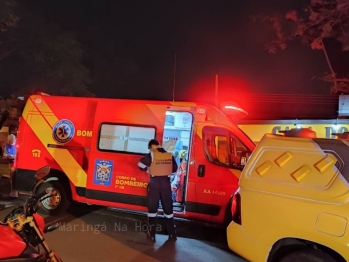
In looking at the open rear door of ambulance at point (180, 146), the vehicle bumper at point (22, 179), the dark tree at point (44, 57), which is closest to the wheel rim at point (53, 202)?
the vehicle bumper at point (22, 179)

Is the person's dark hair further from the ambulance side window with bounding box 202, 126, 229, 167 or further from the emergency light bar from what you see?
the emergency light bar

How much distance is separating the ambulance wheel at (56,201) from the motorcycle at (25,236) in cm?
444

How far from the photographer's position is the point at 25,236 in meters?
2.69

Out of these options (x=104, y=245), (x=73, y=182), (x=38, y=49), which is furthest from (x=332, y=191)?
(x=38, y=49)

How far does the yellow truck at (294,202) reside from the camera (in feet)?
10.7

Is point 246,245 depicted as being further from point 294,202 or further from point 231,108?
point 231,108

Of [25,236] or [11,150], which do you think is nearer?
[25,236]

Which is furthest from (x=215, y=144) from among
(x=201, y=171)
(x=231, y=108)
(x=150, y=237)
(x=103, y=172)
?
(x=103, y=172)

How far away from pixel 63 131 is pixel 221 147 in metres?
2.95

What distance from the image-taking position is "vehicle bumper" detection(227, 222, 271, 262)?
366cm

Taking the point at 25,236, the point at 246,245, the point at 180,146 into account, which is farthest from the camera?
the point at 180,146

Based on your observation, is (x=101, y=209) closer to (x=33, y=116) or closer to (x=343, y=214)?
(x=33, y=116)

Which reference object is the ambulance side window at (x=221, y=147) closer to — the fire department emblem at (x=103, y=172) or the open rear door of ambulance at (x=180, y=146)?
the open rear door of ambulance at (x=180, y=146)

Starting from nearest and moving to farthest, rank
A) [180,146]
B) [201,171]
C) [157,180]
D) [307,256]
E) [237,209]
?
[307,256] < [237,209] < [157,180] < [201,171] < [180,146]
